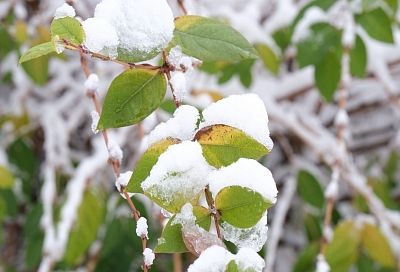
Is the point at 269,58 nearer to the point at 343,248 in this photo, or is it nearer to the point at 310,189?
the point at 310,189

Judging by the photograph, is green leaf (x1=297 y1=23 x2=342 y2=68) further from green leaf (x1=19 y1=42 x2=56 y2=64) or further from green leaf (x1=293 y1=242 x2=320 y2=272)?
green leaf (x1=19 y1=42 x2=56 y2=64)

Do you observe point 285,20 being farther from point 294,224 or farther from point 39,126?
point 39,126

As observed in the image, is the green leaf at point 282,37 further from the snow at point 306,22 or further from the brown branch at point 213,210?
the brown branch at point 213,210

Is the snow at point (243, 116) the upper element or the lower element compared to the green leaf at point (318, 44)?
upper

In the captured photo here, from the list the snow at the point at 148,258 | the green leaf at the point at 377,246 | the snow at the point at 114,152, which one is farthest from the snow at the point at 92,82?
the green leaf at the point at 377,246

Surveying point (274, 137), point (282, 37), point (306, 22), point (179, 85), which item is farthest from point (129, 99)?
point (274, 137)

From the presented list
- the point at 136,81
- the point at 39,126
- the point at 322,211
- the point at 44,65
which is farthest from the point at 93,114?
the point at 39,126

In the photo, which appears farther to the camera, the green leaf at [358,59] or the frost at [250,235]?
the green leaf at [358,59]
